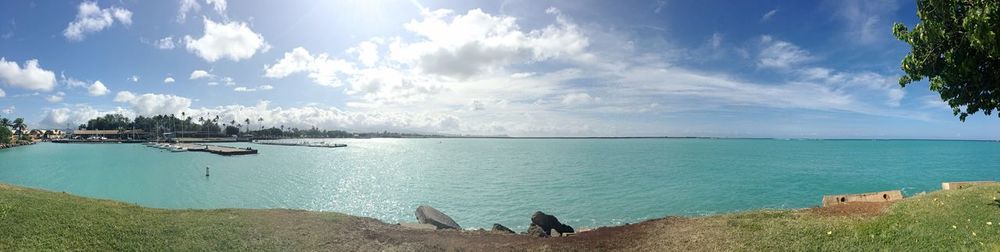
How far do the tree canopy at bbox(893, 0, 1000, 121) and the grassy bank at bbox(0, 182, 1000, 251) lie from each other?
13.2ft

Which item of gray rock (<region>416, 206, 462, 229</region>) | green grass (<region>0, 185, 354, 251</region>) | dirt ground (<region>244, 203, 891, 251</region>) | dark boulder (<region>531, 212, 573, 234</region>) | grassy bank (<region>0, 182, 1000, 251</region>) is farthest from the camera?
gray rock (<region>416, 206, 462, 229</region>)

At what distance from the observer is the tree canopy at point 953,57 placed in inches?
546

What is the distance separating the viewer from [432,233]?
1947cm

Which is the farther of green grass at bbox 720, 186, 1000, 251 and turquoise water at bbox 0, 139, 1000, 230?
turquoise water at bbox 0, 139, 1000, 230

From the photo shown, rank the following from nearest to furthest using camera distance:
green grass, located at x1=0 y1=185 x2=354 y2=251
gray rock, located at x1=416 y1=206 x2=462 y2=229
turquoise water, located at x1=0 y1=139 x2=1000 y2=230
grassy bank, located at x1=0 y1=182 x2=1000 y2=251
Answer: grassy bank, located at x1=0 y1=182 x2=1000 y2=251 → green grass, located at x1=0 y1=185 x2=354 y2=251 → gray rock, located at x1=416 y1=206 x2=462 y2=229 → turquoise water, located at x1=0 y1=139 x2=1000 y2=230

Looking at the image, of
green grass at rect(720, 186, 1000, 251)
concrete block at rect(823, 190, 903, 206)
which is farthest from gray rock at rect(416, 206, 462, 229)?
concrete block at rect(823, 190, 903, 206)

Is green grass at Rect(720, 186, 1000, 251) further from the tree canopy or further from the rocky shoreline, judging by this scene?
the rocky shoreline

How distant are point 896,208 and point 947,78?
18.6 feet

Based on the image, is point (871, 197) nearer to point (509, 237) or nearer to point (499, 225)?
point (499, 225)

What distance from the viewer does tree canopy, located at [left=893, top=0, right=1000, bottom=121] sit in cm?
1388

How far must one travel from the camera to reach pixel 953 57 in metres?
14.4

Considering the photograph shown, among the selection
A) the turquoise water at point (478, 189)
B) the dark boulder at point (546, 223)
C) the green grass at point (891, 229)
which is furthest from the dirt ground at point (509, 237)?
the turquoise water at point (478, 189)

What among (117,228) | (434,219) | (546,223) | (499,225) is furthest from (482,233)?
(117,228)

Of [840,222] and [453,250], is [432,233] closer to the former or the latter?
[453,250]
